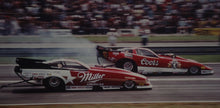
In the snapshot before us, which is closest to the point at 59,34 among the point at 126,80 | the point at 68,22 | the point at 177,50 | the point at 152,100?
the point at 68,22

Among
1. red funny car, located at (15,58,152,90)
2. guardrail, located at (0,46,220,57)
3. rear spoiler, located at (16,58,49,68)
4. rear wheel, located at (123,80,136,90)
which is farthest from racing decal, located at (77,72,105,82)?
guardrail, located at (0,46,220,57)

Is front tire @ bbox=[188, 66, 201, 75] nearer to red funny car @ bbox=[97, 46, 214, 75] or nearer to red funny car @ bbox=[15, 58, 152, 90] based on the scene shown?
red funny car @ bbox=[97, 46, 214, 75]

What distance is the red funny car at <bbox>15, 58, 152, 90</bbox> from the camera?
8.68m

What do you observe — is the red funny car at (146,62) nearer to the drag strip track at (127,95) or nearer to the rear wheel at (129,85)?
the drag strip track at (127,95)

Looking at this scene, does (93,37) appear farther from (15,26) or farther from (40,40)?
(15,26)

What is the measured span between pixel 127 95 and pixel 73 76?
179 cm

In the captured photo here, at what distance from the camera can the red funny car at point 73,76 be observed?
8.68 meters

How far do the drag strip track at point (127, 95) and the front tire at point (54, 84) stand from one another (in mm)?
179

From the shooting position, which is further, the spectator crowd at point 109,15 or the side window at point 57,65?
the spectator crowd at point 109,15


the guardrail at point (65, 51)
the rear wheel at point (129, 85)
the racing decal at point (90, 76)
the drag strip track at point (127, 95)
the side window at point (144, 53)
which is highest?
the side window at point (144, 53)

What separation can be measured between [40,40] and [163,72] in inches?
329

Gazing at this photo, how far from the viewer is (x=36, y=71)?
8.65m

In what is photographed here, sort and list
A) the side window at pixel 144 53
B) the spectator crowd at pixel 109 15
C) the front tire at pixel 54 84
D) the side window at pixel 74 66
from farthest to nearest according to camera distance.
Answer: the spectator crowd at pixel 109 15 → the side window at pixel 144 53 → the side window at pixel 74 66 → the front tire at pixel 54 84

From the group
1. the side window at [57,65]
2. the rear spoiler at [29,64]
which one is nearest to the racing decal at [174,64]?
the side window at [57,65]
